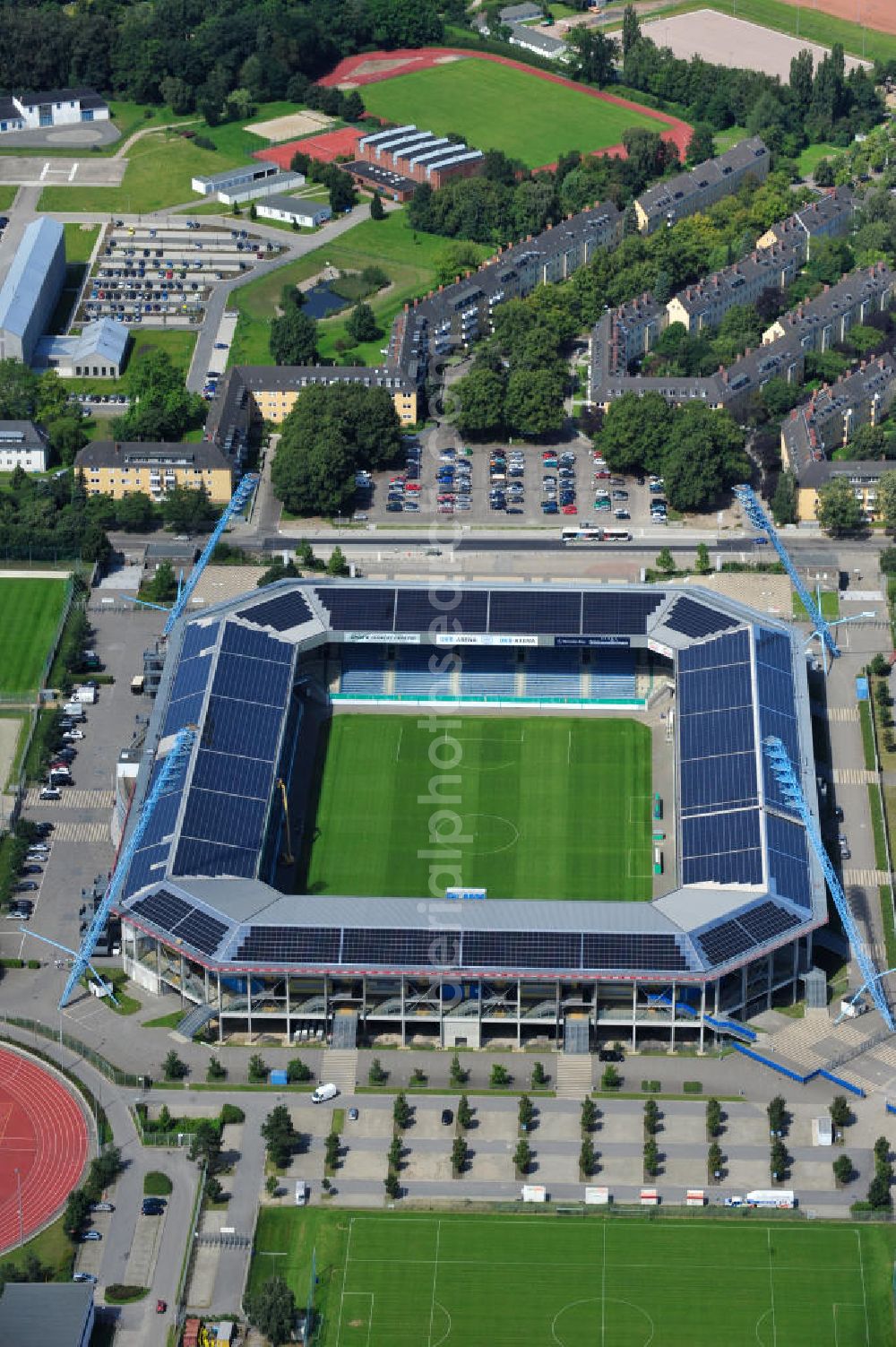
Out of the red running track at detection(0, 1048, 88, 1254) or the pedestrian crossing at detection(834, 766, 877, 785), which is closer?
the red running track at detection(0, 1048, 88, 1254)

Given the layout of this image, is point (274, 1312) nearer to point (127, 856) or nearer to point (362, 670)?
point (127, 856)

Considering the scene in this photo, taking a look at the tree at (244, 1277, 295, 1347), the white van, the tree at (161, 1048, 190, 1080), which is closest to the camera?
the tree at (244, 1277, 295, 1347)

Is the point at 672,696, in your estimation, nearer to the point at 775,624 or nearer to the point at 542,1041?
the point at 775,624

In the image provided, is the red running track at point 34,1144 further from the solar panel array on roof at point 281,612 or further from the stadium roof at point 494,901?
the solar panel array on roof at point 281,612

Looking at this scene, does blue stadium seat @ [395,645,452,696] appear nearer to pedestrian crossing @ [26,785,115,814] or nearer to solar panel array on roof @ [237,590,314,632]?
solar panel array on roof @ [237,590,314,632]

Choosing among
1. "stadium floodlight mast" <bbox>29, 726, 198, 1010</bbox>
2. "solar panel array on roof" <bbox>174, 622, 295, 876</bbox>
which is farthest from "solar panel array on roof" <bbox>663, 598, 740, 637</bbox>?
"stadium floodlight mast" <bbox>29, 726, 198, 1010</bbox>

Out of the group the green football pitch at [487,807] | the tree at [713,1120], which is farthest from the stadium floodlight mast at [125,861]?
the tree at [713,1120]
